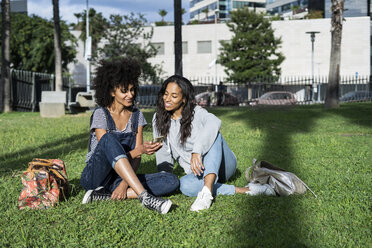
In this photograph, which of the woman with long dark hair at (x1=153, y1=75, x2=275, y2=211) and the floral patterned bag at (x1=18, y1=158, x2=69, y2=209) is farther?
the woman with long dark hair at (x1=153, y1=75, x2=275, y2=211)

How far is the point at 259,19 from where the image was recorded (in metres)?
38.3

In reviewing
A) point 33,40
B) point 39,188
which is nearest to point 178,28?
point 39,188

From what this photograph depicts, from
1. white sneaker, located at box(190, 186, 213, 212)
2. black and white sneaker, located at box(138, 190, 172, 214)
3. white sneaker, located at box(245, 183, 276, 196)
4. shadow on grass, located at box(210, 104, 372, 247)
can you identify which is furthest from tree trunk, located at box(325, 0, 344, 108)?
black and white sneaker, located at box(138, 190, 172, 214)

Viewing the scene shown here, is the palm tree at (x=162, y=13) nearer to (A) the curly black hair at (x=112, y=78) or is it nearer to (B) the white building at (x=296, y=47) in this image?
Result: (B) the white building at (x=296, y=47)

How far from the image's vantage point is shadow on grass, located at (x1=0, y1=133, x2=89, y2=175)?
20.0 ft

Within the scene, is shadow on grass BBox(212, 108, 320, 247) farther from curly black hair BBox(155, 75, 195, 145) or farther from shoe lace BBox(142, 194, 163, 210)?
curly black hair BBox(155, 75, 195, 145)

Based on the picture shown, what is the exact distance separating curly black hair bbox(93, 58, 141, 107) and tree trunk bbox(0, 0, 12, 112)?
16.0m

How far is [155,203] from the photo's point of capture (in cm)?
352

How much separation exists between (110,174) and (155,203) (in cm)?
72

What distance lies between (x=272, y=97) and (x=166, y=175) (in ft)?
73.4

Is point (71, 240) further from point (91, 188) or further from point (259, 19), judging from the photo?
point (259, 19)

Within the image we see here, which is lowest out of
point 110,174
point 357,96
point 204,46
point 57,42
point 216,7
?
point 110,174

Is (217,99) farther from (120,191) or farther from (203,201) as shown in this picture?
(203,201)

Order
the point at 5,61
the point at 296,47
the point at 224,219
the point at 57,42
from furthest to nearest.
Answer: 1. the point at 296,47
2. the point at 57,42
3. the point at 5,61
4. the point at 224,219
